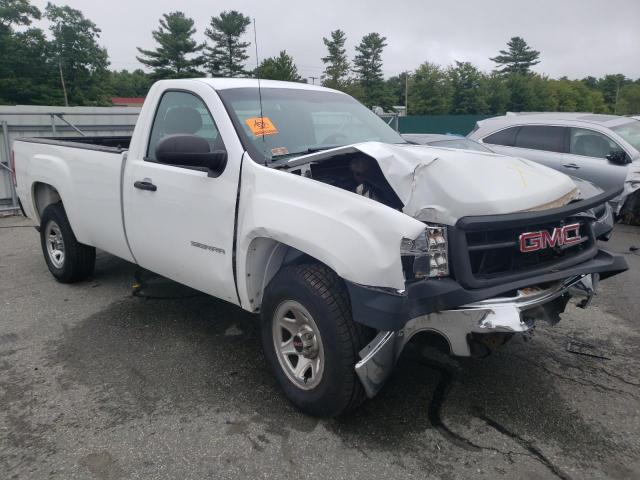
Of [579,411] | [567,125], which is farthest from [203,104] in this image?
[567,125]

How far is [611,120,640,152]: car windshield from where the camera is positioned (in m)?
8.55

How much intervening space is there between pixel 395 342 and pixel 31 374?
2.54 metres

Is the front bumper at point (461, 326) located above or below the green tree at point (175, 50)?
below

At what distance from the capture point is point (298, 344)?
3.06 m

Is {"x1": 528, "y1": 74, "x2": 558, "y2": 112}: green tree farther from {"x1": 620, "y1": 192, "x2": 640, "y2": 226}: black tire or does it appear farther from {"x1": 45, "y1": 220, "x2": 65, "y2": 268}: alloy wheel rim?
{"x1": 45, "y1": 220, "x2": 65, "y2": 268}: alloy wheel rim

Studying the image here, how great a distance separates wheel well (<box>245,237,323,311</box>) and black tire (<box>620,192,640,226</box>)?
7252 millimetres

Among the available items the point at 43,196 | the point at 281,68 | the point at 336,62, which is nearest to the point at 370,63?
the point at 336,62

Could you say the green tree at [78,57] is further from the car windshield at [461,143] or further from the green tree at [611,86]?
the green tree at [611,86]

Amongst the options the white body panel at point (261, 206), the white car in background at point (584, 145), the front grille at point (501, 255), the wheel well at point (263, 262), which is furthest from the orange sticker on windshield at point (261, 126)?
the white car in background at point (584, 145)

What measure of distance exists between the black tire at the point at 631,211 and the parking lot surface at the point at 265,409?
4661 mm

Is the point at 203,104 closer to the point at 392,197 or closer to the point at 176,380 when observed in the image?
the point at 392,197

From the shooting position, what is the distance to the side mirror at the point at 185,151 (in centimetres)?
323

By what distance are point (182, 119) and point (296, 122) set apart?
88cm

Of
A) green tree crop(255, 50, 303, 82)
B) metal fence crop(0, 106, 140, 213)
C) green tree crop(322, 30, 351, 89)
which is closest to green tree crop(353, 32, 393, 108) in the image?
green tree crop(322, 30, 351, 89)
